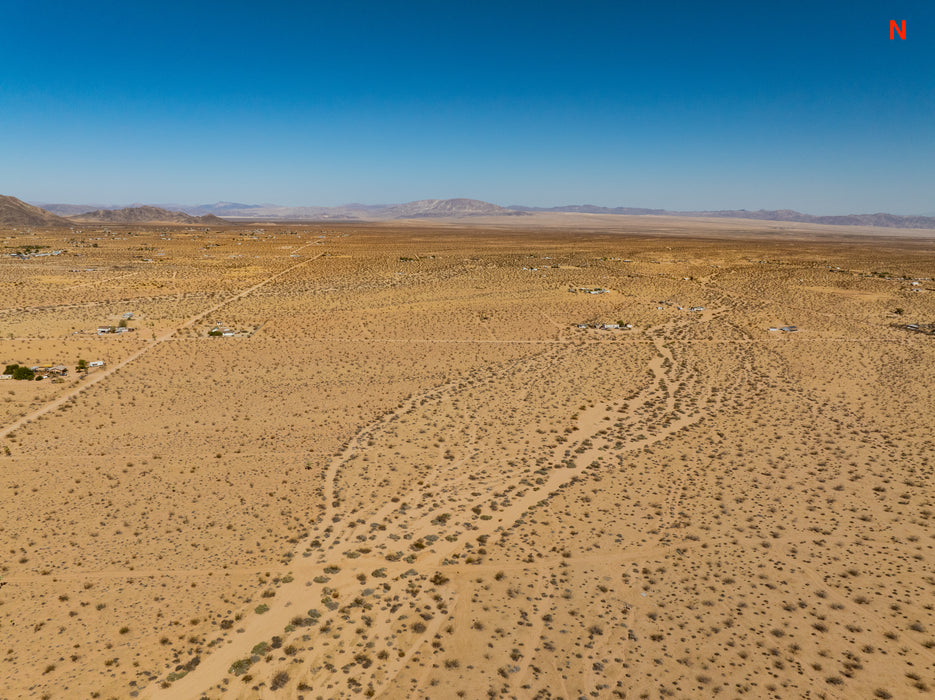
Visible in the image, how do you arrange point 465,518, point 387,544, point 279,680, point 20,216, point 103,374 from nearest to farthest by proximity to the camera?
point 279,680 < point 387,544 < point 465,518 < point 103,374 < point 20,216

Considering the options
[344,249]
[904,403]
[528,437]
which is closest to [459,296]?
[528,437]

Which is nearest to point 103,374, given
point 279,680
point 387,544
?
point 387,544

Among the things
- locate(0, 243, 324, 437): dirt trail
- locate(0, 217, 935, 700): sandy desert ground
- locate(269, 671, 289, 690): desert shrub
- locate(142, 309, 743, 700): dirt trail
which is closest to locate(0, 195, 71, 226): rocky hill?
locate(0, 243, 324, 437): dirt trail

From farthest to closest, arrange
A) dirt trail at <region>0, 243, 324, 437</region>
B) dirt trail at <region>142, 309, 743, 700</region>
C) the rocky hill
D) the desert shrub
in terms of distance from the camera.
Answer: the rocky hill
dirt trail at <region>0, 243, 324, 437</region>
dirt trail at <region>142, 309, 743, 700</region>
the desert shrub

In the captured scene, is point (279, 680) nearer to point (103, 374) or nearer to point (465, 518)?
point (465, 518)

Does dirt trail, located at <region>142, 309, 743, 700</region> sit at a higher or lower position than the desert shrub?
higher

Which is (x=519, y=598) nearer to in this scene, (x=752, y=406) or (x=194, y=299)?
(x=752, y=406)

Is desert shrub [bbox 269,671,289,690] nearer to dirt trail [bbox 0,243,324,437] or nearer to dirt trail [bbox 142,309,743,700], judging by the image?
dirt trail [bbox 142,309,743,700]

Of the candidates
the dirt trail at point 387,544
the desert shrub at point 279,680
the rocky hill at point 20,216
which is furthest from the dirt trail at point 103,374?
the rocky hill at point 20,216
